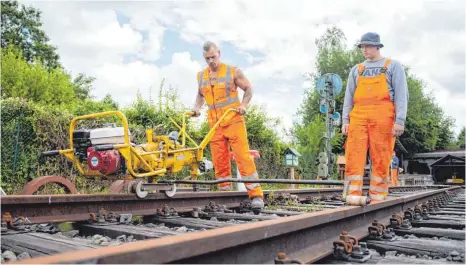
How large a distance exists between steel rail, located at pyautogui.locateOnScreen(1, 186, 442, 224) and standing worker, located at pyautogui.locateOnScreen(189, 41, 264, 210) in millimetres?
365

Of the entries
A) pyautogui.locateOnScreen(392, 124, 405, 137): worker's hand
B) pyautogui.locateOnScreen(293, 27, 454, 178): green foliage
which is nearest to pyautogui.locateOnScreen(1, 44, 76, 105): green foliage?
pyautogui.locateOnScreen(392, 124, 405, 137): worker's hand

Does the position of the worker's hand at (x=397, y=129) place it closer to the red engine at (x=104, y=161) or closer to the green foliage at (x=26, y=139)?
the red engine at (x=104, y=161)

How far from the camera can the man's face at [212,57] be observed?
497 cm

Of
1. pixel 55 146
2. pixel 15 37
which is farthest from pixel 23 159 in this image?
pixel 15 37

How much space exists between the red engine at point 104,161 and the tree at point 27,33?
118ft

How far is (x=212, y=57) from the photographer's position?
4988 mm

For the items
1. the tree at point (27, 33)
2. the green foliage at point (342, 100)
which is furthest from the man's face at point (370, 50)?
the tree at point (27, 33)

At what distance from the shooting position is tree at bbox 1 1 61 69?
3591 centimetres

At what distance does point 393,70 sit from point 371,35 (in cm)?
45

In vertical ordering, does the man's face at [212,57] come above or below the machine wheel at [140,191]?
above

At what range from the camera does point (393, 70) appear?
14.2 feet

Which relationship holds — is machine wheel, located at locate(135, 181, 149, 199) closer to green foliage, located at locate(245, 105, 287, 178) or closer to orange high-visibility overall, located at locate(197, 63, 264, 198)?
orange high-visibility overall, located at locate(197, 63, 264, 198)

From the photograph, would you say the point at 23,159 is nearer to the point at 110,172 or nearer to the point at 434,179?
the point at 110,172

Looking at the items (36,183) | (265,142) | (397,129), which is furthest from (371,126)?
(265,142)
